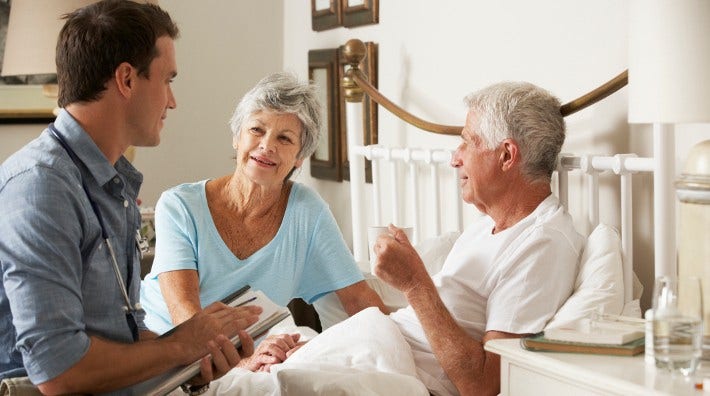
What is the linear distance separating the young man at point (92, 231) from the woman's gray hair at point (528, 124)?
0.68 meters

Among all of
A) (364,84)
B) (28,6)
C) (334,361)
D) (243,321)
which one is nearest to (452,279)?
(334,361)

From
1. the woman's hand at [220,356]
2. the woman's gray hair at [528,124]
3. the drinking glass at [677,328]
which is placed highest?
the woman's gray hair at [528,124]

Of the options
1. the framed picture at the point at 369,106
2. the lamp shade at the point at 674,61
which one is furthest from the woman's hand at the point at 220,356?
the framed picture at the point at 369,106

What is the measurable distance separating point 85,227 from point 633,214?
124 centimetres

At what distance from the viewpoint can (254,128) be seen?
2.77 metres

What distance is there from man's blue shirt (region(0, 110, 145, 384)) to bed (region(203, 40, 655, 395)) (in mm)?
452

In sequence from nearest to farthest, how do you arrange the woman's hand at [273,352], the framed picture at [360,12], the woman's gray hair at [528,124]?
the woman's gray hair at [528,124] → the woman's hand at [273,352] → the framed picture at [360,12]

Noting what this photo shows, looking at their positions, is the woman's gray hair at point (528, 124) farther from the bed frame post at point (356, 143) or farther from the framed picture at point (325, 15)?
the framed picture at point (325, 15)

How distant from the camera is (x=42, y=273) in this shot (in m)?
1.59

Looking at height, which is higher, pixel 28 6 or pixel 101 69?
pixel 28 6

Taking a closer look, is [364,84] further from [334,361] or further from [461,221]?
[334,361]

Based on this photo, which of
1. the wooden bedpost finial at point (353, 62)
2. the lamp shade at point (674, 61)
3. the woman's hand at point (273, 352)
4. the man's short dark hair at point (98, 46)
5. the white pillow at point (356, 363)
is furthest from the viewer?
the wooden bedpost finial at point (353, 62)

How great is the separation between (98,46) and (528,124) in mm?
935

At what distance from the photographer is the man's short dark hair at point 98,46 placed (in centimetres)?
177
